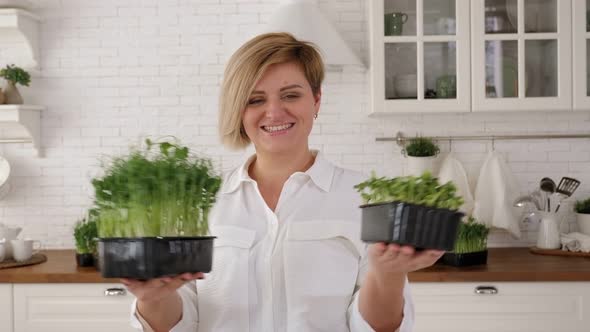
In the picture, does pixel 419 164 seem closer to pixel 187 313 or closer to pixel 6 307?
pixel 6 307

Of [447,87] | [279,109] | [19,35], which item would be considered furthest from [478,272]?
[19,35]

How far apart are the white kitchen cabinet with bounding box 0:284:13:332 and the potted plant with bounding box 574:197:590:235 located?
290 centimetres

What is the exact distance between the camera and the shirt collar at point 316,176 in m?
1.82

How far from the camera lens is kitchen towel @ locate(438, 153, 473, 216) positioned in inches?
148

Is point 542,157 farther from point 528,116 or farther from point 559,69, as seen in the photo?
point 559,69

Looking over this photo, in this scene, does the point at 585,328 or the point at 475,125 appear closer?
the point at 585,328

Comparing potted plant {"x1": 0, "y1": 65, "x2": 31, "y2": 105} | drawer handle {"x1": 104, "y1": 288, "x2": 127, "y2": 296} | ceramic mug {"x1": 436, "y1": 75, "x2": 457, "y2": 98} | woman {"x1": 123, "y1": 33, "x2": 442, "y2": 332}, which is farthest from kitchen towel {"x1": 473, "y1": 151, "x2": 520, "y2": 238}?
potted plant {"x1": 0, "y1": 65, "x2": 31, "y2": 105}

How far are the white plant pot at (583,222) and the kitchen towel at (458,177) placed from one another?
58cm

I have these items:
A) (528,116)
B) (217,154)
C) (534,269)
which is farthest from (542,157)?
(217,154)

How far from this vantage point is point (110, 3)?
3945 mm

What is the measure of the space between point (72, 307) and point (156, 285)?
6.68 feet

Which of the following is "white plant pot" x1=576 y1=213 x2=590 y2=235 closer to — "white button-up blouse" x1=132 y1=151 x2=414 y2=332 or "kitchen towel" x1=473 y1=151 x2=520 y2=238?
"kitchen towel" x1=473 y1=151 x2=520 y2=238

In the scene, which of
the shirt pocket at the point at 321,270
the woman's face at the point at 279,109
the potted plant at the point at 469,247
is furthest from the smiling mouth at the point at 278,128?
the potted plant at the point at 469,247

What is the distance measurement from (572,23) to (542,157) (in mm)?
754
